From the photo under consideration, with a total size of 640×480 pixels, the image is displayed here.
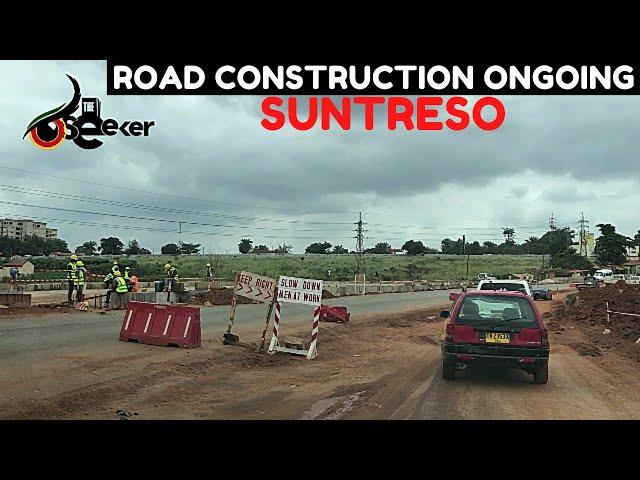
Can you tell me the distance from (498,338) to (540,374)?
97cm

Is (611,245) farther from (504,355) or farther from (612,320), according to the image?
(504,355)

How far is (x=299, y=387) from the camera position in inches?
439

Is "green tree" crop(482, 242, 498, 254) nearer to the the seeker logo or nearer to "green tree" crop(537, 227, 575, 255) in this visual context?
"green tree" crop(537, 227, 575, 255)

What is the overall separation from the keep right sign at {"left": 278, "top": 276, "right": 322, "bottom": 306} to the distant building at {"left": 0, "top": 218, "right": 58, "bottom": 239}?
348 feet

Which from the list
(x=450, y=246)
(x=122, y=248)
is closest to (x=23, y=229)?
(x=122, y=248)

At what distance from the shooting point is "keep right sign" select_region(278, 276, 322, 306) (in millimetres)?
15500

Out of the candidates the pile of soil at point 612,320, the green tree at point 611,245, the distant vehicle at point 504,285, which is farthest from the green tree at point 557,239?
the distant vehicle at point 504,285

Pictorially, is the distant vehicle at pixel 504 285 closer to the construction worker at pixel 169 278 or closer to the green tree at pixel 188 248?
the construction worker at pixel 169 278

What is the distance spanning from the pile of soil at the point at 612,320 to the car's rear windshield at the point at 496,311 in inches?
226

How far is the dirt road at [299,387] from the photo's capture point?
8938mm

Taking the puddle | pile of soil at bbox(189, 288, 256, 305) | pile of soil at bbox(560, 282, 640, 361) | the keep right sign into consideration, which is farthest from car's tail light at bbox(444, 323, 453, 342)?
pile of soil at bbox(189, 288, 256, 305)

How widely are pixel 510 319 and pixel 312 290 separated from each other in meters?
5.63
